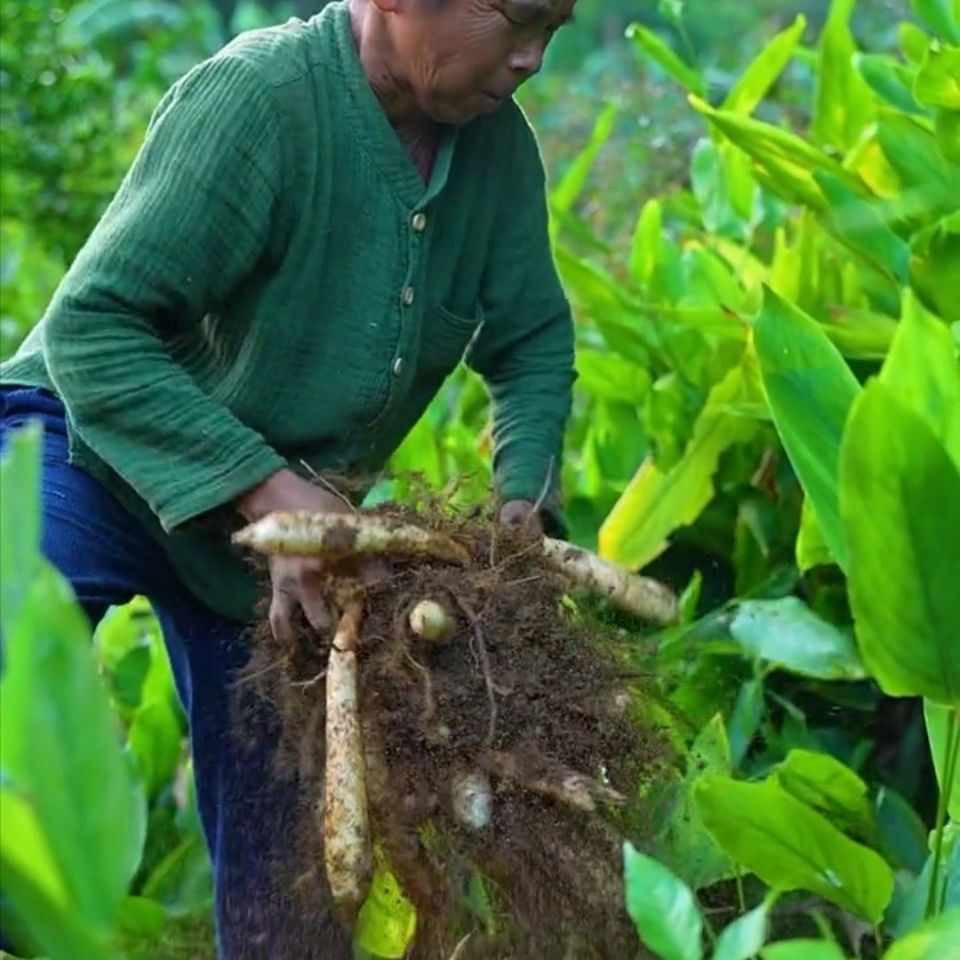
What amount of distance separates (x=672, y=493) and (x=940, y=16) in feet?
2.49

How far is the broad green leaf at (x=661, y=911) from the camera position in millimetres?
1179

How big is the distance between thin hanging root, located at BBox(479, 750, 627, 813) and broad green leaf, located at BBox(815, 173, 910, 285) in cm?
95

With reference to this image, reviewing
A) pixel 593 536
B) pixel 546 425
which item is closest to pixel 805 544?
pixel 546 425

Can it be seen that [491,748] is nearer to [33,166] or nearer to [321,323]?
[321,323]

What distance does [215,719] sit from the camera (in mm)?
2303

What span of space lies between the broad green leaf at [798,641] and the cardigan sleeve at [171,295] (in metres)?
0.73

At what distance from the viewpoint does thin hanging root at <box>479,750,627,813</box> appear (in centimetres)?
175

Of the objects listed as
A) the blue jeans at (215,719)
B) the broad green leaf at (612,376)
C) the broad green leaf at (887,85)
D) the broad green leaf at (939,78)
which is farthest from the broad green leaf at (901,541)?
the broad green leaf at (612,376)

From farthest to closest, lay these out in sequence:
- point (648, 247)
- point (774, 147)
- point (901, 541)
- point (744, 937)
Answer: point (648, 247) → point (774, 147) → point (901, 541) → point (744, 937)

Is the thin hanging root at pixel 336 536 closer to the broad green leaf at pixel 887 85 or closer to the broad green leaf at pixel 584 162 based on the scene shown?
the broad green leaf at pixel 887 85

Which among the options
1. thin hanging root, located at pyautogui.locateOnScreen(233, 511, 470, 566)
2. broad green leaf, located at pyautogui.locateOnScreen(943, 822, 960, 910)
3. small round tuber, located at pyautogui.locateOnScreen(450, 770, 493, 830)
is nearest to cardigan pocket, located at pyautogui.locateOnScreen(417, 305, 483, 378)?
thin hanging root, located at pyautogui.locateOnScreen(233, 511, 470, 566)

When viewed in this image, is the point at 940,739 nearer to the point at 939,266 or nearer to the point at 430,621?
the point at 430,621

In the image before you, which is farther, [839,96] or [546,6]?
[839,96]

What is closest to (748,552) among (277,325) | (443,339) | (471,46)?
(443,339)
